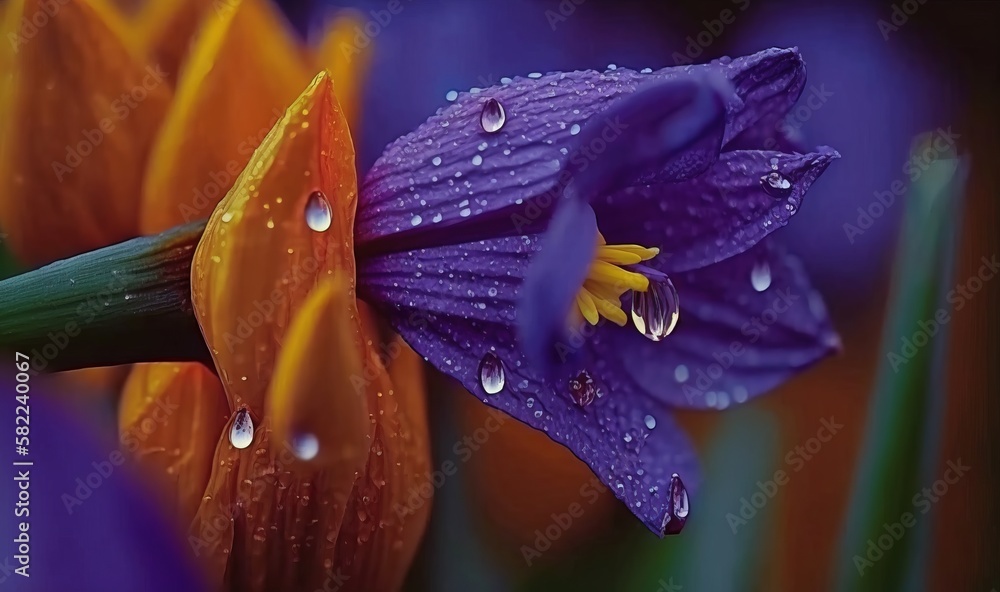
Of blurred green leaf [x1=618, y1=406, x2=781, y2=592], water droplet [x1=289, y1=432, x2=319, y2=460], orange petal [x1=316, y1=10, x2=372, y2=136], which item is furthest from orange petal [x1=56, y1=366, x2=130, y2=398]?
blurred green leaf [x1=618, y1=406, x2=781, y2=592]

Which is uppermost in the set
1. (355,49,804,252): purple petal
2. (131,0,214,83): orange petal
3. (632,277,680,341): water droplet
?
(131,0,214,83): orange petal

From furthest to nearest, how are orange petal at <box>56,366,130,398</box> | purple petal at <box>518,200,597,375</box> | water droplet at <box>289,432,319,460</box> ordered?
orange petal at <box>56,366,130,398</box>, water droplet at <box>289,432,319,460</box>, purple petal at <box>518,200,597,375</box>

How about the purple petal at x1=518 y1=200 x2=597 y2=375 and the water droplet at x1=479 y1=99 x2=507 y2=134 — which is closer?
the purple petal at x1=518 y1=200 x2=597 y2=375

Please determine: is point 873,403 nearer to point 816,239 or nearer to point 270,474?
point 816,239

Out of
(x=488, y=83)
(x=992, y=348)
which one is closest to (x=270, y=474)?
(x=488, y=83)

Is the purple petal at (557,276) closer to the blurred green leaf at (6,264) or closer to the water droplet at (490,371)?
the water droplet at (490,371)

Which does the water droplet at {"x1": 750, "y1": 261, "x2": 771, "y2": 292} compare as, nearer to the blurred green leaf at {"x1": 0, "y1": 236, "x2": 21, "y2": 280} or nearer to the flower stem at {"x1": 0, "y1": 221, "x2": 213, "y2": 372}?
the flower stem at {"x1": 0, "y1": 221, "x2": 213, "y2": 372}
